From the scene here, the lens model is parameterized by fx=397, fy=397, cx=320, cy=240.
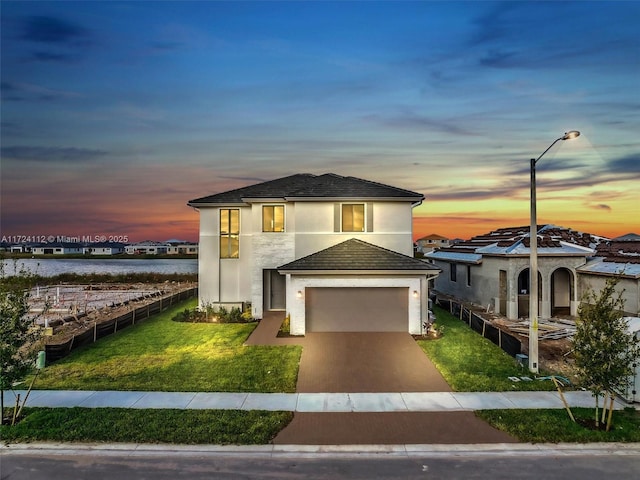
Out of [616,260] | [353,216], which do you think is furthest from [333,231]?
[616,260]

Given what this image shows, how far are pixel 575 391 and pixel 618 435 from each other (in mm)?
2779

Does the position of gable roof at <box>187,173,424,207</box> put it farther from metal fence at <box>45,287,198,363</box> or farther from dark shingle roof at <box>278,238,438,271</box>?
metal fence at <box>45,287,198,363</box>

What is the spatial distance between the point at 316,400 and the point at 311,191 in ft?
40.3

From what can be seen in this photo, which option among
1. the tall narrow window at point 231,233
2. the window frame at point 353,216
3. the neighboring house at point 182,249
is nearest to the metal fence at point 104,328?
the tall narrow window at point 231,233

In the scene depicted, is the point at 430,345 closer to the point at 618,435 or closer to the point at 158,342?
the point at 618,435

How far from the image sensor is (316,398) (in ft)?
35.4

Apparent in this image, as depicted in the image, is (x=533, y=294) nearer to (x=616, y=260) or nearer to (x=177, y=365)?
(x=616, y=260)

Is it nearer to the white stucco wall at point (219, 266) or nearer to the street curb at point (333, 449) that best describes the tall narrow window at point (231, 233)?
the white stucco wall at point (219, 266)

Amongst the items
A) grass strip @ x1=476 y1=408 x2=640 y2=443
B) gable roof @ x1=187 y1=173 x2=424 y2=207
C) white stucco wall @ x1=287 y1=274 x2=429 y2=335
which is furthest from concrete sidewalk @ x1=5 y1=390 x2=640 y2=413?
gable roof @ x1=187 y1=173 x2=424 y2=207

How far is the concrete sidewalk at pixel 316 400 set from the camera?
10125 mm

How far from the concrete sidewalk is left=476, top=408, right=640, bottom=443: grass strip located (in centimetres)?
42

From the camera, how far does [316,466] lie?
7.52 meters

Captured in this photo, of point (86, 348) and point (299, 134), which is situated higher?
point (299, 134)

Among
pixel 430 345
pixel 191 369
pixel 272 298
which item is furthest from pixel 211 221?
pixel 430 345
